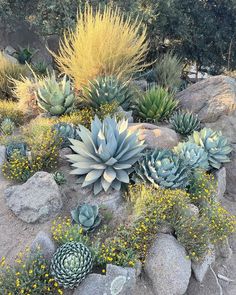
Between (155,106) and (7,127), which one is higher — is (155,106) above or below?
above

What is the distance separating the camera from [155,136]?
5.04 meters

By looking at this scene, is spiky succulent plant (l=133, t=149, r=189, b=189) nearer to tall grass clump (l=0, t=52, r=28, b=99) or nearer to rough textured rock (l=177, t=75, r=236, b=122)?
rough textured rock (l=177, t=75, r=236, b=122)

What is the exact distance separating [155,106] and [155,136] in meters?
1.15

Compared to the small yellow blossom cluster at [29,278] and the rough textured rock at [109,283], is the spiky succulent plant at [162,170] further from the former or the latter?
the small yellow blossom cluster at [29,278]

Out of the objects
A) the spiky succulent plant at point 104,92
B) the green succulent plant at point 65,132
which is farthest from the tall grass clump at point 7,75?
the green succulent plant at point 65,132

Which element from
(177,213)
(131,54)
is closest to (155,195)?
(177,213)

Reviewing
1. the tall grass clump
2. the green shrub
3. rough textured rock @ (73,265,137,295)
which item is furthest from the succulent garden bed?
the green shrub

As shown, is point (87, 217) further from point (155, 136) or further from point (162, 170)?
point (155, 136)

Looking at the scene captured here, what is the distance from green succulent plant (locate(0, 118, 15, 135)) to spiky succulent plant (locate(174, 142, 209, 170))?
2.65m

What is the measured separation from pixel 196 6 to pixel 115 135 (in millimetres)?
6981

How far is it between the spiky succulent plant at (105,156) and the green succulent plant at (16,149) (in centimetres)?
65

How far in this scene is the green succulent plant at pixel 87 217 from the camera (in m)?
3.83

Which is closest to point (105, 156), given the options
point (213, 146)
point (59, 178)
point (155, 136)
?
point (59, 178)

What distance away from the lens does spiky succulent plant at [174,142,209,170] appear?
4.81 metres
